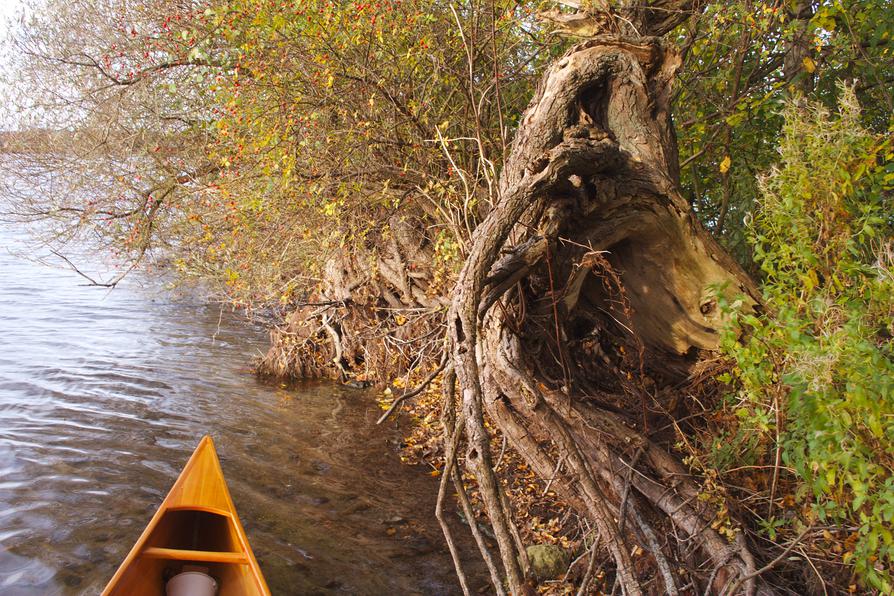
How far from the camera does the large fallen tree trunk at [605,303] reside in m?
4.05

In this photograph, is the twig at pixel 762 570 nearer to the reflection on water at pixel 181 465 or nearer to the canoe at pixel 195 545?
the reflection on water at pixel 181 465

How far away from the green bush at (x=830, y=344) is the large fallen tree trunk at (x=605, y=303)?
50cm

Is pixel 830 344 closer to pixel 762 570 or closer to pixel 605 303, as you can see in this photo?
pixel 762 570

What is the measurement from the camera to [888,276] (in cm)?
324

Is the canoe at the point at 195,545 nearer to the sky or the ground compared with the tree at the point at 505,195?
nearer to the ground

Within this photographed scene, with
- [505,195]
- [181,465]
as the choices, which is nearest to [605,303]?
[505,195]

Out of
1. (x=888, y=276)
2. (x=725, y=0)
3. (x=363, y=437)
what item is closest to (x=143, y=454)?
(x=363, y=437)

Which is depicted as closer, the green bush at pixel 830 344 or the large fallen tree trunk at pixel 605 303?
the green bush at pixel 830 344

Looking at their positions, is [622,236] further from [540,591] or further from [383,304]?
[383,304]

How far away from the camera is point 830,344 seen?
310 centimetres

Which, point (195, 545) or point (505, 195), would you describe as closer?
point (505, 195)

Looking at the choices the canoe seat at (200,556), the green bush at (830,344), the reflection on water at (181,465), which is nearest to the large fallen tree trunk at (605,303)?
the green bush at (830,344)

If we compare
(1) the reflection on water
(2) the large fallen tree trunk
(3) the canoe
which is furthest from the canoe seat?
(2) the large fallen tree trunk

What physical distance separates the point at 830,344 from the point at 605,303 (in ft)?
8.29
